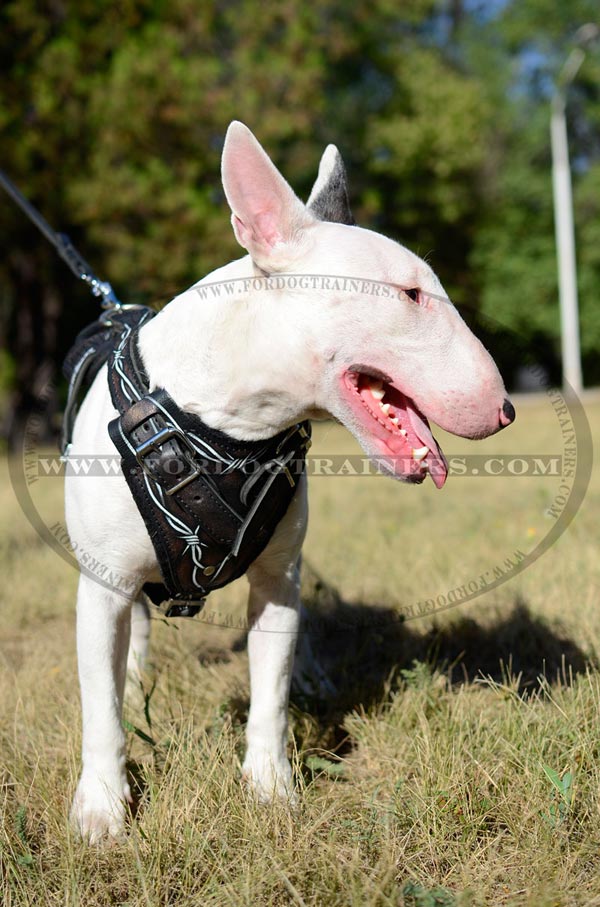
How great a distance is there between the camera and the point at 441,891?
1.79 meters

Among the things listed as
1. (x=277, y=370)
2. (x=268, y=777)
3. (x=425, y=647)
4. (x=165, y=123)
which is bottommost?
(x=425, y=647)

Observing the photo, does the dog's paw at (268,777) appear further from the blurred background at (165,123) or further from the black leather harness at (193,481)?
the blurred background at (165,123)

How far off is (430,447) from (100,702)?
3.41 ft

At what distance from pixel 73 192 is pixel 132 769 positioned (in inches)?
495

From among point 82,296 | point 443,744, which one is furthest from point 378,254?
point 82,296

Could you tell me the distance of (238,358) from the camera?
2000 mm

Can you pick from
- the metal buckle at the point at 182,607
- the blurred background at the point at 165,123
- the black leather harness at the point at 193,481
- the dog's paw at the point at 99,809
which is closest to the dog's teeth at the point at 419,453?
the black leather harness at the point at 193,481

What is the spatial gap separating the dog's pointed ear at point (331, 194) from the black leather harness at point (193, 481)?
53cm

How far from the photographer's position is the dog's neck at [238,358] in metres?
1.92

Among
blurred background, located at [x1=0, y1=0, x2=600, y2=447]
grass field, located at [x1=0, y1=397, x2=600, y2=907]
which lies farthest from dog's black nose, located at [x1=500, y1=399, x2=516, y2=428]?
blurred background, located at [x1=0, y1=0, x2=600, y2=447]

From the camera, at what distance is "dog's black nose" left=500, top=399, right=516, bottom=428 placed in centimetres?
190

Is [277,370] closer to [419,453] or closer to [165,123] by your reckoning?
[419,453]

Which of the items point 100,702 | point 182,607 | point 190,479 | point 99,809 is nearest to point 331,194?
point 190,479

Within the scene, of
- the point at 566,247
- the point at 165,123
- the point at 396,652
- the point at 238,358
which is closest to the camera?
the point at 238,358
